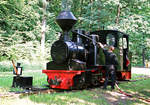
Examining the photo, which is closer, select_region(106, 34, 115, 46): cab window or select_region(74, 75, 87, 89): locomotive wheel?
select_region(74, 75, 87, 89): locomotive wheel

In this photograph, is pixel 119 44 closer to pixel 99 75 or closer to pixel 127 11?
pixel 99 75

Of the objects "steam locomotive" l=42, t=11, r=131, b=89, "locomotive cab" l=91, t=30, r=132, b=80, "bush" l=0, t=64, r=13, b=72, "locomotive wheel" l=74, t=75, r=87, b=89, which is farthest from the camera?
"bush" l=0, t=64, r=13, b=72

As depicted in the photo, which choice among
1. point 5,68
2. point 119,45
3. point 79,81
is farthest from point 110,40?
point 5,68

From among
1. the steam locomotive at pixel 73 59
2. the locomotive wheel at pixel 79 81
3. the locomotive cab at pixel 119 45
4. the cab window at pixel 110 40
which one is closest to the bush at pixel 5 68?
the locomotive cab at pixel 119 45

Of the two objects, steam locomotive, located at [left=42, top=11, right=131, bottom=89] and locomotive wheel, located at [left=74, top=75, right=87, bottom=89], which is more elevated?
steam locomotive, located at [left=42, top=11, right=131, bottom=89]

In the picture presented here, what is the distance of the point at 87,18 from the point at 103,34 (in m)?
12.0

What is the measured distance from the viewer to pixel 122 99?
242 inches

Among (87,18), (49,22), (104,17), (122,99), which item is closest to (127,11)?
(104,17)

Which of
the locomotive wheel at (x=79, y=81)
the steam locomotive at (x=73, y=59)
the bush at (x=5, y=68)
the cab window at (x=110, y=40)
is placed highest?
the cab window at (x=110, y=40)

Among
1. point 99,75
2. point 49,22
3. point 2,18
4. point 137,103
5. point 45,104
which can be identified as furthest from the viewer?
point 49,22

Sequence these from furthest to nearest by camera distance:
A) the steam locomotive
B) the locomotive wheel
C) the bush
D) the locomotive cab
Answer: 1. the bush
2. the locomotive cab
3. the locomotive wheel
4. the steam locomotive

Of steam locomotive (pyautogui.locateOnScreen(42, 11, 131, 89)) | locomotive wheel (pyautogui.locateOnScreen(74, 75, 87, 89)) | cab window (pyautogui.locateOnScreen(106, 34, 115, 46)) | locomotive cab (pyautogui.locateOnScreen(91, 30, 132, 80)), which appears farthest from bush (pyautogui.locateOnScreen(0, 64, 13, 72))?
locomotive wheel (pyautogui.locateOnScreen(74, 75, 87, 89))

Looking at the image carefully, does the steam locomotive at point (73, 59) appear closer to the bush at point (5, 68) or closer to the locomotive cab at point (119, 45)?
the locomotive cab at point (119, 45)

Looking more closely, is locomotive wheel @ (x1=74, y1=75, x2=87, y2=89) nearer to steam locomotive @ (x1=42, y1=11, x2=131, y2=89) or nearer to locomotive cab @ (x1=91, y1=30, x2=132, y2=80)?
steam locomotive @ (x1=42, y1=11, x2=131, y2=89)
